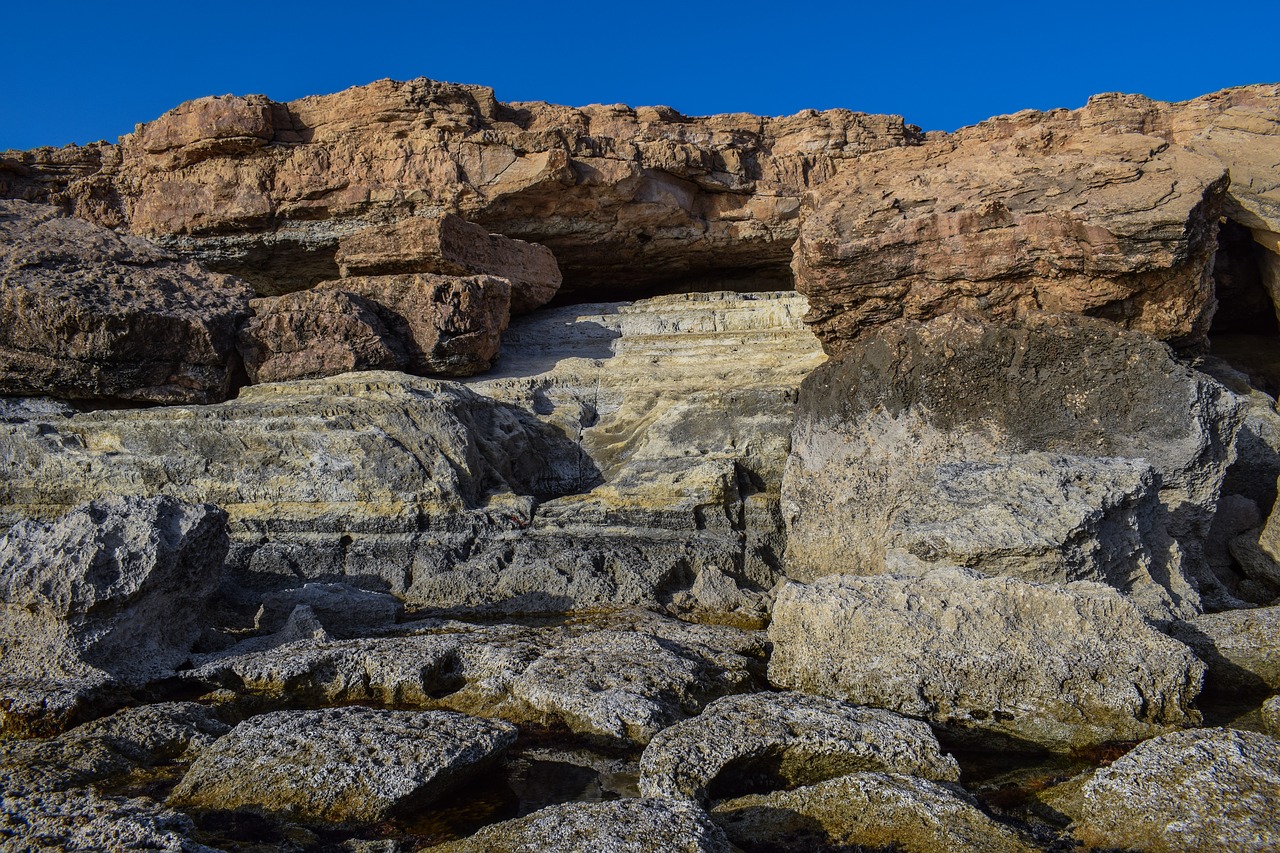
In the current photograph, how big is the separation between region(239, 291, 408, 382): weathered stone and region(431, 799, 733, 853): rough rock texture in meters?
7.20

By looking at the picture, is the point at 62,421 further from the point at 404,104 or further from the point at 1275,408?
the point at 1275,408

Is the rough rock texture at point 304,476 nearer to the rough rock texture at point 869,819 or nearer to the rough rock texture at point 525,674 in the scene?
the rough rock texture at point 525,674

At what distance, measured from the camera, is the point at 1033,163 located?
8.28 metres

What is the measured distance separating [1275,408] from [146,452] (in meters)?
9.49

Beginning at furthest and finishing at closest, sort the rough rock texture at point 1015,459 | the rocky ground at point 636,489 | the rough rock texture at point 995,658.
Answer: the rough rock texture at point 1015,459 → the rough rock texture at point 995,658 → the rocky ground at point 636,489

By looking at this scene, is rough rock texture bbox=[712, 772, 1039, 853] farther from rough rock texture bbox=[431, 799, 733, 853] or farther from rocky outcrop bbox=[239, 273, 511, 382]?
rocky outcrop bbox=[239, 273, 511, 382]

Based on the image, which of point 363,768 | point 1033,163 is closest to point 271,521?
point 363,768

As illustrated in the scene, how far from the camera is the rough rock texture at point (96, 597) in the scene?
16.3ft

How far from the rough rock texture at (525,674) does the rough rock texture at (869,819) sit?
0.86m

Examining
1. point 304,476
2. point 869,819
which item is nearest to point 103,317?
point 304,476

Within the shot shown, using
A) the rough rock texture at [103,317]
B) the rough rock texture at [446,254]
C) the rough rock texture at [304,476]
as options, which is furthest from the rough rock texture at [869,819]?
the rough rock texture at [446,254]

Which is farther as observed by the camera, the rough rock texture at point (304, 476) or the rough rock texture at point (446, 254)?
the rough rock texture at point (446, 254)

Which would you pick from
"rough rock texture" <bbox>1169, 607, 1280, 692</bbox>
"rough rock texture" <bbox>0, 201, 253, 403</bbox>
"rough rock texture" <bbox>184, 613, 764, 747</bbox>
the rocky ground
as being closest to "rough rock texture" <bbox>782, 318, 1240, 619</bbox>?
the rocky ground

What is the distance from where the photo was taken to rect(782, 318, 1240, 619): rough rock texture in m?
5.77
